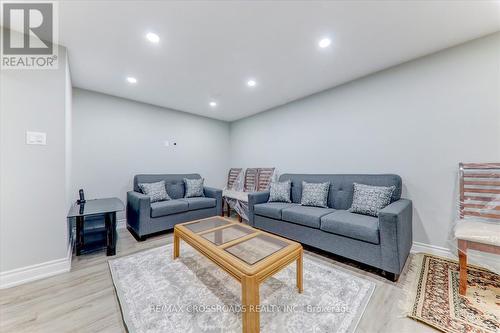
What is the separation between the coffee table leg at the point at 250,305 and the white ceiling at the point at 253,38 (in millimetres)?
2127

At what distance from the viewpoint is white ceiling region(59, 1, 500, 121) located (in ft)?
5.41

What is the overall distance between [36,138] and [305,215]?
10.1 feet

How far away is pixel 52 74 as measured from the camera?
2.04 m

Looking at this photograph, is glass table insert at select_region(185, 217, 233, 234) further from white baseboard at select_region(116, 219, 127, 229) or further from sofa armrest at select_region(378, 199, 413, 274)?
white baseboard at select_region(116, 219, 127, 229)

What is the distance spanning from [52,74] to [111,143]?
1590 millimetres

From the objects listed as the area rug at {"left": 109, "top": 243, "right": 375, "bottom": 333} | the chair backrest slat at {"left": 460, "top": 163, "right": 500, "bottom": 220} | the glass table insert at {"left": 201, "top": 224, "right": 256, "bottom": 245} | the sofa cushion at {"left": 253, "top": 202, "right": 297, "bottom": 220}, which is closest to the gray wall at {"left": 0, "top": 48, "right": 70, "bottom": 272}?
the area rug at {"left": 109, "top": 243, "right": 375, "bottom": 333}

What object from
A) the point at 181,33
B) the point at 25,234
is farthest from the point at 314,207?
the point at 25,234

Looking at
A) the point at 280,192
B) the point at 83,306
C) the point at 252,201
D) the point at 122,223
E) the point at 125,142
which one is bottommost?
the point at 83,306

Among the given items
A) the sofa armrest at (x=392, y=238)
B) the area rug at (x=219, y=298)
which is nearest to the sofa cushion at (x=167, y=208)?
the area rug at (x=219, y=298)

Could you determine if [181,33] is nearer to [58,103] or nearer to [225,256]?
[58,103]

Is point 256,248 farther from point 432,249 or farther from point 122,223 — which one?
point 122,223

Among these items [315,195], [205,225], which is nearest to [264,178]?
[315,195]

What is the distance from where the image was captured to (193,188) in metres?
3.88

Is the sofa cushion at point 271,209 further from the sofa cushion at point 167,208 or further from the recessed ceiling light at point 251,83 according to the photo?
the recessed ceiling light at point 251,83
